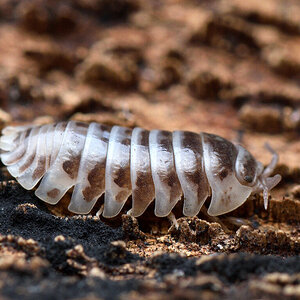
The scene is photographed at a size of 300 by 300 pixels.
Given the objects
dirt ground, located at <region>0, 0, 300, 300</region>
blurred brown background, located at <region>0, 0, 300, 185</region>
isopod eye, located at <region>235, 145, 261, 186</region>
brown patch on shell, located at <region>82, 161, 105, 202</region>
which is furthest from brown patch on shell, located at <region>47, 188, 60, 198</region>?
isopod eye, located at <region>235, 145, 261, 186</region>

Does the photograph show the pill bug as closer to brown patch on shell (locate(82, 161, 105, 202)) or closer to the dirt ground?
brown patch on shell (locate(82, 161, 105, 202))

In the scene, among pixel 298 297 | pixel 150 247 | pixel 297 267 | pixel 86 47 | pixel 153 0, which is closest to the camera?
pixel 298 297

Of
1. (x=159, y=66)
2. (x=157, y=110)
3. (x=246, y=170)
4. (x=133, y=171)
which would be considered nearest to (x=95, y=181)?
(x=133, y=171)

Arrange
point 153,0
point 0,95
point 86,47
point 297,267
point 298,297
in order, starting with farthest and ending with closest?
point 153,0 → point 86,47 → point 0,95 → point 297,267 → point 298,297

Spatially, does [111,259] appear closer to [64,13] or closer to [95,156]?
[95,156]

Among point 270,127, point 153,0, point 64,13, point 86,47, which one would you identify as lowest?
point 270,127

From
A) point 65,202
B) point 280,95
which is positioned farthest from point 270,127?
point 65,202
